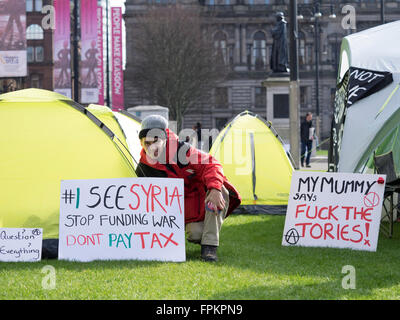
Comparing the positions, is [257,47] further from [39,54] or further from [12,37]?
[12,37]

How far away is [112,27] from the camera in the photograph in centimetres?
3061

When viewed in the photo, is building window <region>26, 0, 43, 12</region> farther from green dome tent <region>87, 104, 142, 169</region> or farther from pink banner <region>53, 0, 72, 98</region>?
green dome tent <region>87, 104, 142, 169</region>

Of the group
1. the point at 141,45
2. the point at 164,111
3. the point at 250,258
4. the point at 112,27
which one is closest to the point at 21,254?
the point at 250,258

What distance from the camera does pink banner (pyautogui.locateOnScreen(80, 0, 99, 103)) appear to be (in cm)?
2194

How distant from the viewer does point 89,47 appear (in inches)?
870

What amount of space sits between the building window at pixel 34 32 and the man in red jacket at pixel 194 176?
52.0 metres

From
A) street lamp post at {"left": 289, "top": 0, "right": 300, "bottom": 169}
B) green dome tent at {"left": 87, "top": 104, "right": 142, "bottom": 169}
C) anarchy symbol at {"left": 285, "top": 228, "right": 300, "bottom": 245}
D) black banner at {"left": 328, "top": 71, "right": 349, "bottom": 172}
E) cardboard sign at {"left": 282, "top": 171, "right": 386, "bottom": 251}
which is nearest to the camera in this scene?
cardboard sign at {"left": 282, "top": 171, "right": 386, "bottom": 251}

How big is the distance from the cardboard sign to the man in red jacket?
2.86 feet

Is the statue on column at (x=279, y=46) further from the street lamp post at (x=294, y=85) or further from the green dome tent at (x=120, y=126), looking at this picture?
the green dome tent at (x=120, y=126)

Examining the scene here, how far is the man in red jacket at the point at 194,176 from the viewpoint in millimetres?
5297

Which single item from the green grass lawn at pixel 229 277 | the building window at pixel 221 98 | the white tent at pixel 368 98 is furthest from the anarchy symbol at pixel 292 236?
the building window at pixel 221 98

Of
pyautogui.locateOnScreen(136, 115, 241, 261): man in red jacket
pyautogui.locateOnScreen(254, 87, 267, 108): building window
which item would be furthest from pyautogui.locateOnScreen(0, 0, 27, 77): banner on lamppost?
pyautogui.locateOnScreen(254, 87, 267, 108): building window

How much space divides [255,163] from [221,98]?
157 ft

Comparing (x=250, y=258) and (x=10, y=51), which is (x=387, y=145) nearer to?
(x=250, y=258)
